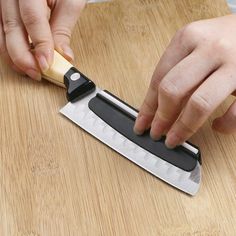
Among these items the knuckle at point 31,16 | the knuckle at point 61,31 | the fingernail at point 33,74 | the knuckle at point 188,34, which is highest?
the knuckle at point 188,34

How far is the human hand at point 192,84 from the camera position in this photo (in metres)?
0.62

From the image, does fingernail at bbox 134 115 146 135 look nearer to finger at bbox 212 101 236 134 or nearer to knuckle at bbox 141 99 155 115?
knuckle at bbox 141 99 155 115

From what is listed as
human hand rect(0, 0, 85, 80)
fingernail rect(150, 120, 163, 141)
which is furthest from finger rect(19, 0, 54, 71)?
fingernail rect(150, 120, 163, 141)

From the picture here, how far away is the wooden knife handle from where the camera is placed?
758 mm

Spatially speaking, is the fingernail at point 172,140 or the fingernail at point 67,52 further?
the fingernail at point 67,52

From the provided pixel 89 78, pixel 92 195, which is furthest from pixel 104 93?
pixel 92 195

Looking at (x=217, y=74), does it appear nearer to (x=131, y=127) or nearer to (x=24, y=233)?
(x=131, y=127)

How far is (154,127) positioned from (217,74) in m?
0.13

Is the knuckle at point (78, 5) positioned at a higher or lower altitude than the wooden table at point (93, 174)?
higher

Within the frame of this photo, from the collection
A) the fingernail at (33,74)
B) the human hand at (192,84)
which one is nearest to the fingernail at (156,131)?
the human hand at (192,84)

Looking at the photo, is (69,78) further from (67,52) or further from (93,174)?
(93,174)

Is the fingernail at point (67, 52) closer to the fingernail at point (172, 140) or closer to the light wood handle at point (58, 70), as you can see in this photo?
the light wood handle at point (58, 70)

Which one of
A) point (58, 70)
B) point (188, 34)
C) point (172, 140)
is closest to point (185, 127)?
point (172, 140)

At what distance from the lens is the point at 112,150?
726 mm
